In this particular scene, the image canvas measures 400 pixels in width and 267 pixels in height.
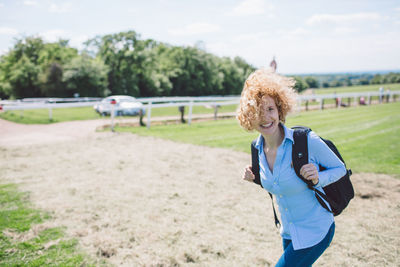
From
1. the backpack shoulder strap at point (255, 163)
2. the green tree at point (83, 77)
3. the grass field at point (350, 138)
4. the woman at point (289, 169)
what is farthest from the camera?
the green tree at point (83, 77)

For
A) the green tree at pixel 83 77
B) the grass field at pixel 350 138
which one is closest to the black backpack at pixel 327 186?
the grass field at pixel 350 138

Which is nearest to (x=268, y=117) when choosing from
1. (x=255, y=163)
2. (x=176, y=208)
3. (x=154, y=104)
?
(x=255, y=163)

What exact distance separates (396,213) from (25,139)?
1222 cm

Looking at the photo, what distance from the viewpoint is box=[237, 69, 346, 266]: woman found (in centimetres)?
208

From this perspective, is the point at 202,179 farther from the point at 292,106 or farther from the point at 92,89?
the point at 92,89

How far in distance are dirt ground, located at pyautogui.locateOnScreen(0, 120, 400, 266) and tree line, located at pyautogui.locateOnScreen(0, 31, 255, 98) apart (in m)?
30.8

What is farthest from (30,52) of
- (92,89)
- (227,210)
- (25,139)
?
(227,210)

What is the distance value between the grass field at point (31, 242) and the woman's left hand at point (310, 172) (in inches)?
114

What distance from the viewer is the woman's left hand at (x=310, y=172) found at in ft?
6.47

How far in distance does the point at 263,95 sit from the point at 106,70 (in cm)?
4111

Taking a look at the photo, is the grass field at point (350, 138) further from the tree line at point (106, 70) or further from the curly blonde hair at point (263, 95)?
the tree line at point (106, 70)

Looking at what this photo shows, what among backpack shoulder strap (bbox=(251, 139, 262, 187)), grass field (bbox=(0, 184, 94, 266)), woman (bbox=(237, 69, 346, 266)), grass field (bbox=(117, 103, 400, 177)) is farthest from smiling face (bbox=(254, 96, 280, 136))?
grass field (bbox=(117, 103, 400, 177))

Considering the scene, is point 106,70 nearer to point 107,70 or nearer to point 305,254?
point 107,70

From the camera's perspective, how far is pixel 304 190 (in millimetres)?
2135
